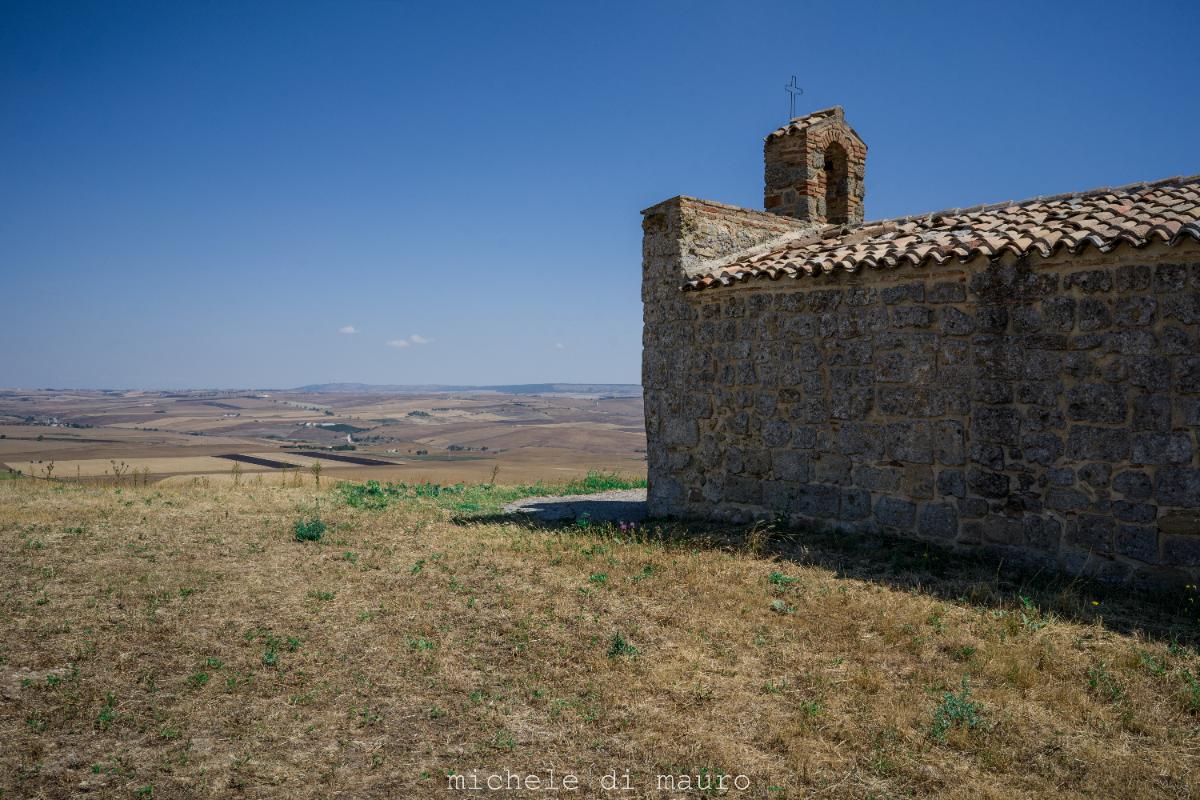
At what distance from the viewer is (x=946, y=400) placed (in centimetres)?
762

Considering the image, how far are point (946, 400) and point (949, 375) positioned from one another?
0.85ft

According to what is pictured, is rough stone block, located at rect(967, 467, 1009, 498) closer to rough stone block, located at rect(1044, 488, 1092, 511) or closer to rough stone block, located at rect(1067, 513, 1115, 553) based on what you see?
rough stone block, located at rect(1044, 488, 1092, 511)

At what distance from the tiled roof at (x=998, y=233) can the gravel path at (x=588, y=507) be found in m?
3.54

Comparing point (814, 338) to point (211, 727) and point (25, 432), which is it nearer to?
point (211, 727)

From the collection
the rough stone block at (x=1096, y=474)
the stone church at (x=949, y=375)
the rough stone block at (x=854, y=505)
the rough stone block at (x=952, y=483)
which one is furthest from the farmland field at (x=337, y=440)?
the rough stone block at (x=1096, y=474)

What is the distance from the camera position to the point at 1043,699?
461 cm

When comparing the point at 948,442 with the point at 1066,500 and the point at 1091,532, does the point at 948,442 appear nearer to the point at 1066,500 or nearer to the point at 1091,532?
the point at 1066,500

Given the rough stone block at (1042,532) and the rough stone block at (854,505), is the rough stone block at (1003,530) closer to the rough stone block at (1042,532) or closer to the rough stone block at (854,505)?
the rough stone block at (1042,532)

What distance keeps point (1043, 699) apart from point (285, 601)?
594cm

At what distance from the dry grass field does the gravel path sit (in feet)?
7.87

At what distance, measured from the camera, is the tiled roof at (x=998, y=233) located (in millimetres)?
6746

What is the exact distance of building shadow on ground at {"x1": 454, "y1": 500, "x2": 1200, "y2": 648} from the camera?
5922 mm

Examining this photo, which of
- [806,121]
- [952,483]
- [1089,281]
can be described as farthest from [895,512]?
[806,121]

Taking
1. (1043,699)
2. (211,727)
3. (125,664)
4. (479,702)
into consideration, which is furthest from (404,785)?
(1043,699)
